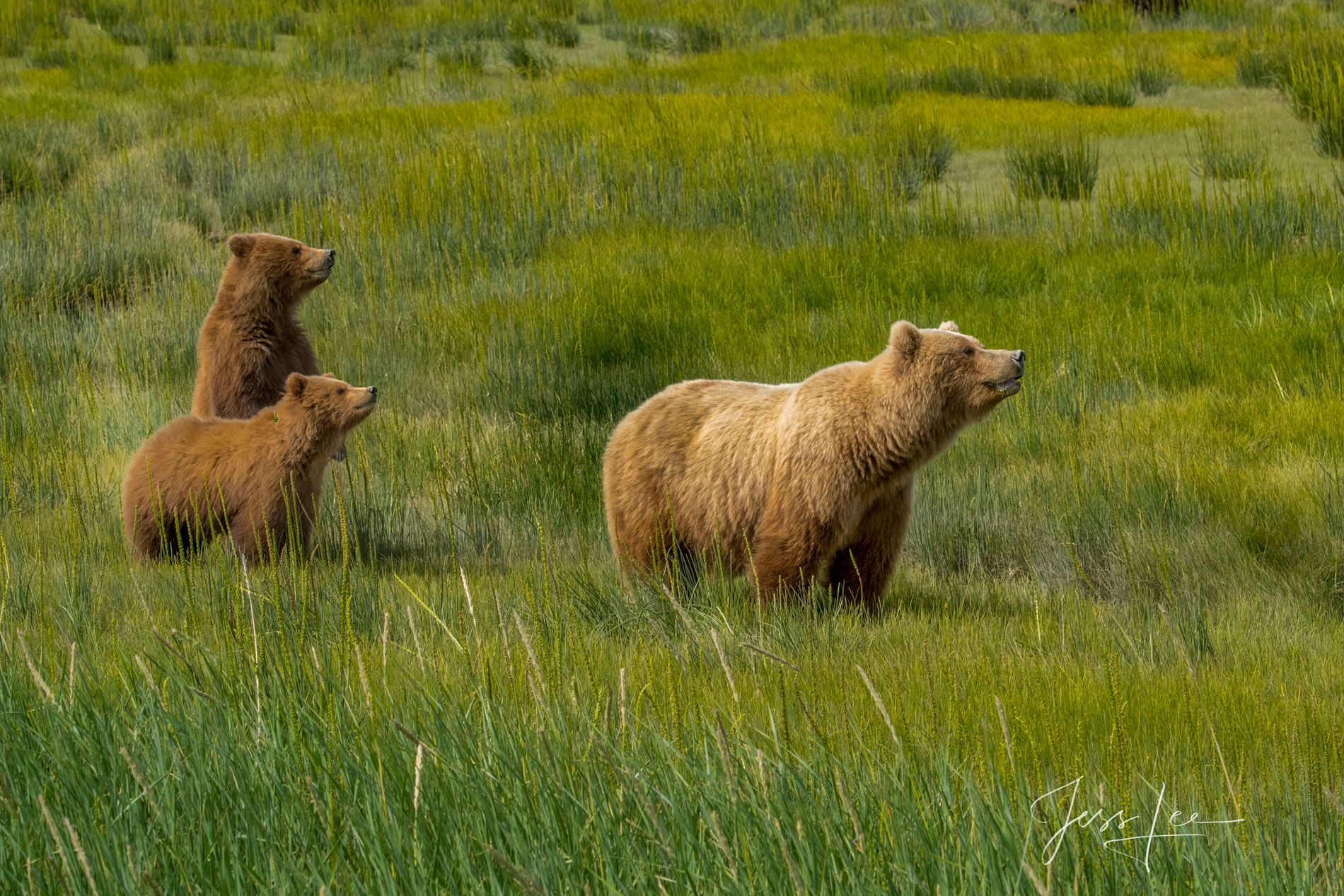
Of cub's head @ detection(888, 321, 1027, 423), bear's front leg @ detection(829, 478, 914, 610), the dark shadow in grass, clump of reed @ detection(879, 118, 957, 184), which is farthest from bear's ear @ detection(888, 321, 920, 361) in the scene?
clump of reed @ detection(879, 118, 957, 184)

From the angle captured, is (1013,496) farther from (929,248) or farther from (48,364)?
(48,364)

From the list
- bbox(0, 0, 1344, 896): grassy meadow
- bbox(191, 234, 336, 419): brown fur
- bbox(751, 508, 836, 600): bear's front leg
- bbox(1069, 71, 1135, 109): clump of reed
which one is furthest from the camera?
bbox(1069, 71, 1135, 109): clump of reed

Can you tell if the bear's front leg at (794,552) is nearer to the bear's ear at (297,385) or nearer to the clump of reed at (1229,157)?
the bear's ear at (297,385)

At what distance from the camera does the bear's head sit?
539cm

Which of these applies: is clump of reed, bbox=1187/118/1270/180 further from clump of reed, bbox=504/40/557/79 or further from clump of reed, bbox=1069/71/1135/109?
clump of reed, bbox=504/40/557/79

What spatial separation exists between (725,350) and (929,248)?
2.15 m

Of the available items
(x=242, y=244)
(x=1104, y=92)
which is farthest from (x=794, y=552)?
(x=1104, y=92)

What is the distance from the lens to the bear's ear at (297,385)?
4.73 m

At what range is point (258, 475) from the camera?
15.3 ft

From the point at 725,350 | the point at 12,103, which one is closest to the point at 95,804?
the point at 725,350

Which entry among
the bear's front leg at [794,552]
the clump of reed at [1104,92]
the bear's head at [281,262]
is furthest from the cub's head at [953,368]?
the clump of reed at [1104,92]

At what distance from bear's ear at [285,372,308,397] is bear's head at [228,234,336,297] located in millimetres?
800

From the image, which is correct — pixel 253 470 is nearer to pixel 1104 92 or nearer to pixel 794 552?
pixel 794 552

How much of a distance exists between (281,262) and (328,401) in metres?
1.01
